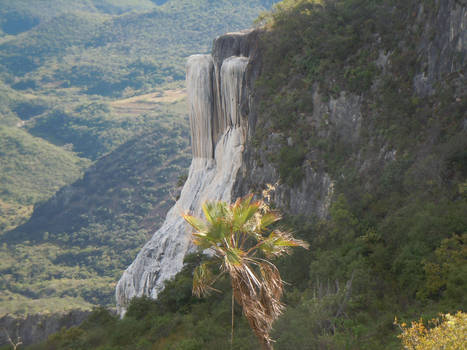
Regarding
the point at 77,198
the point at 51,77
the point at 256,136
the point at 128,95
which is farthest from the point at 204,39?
the point at 256,136

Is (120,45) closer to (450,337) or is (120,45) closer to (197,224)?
(197,224)

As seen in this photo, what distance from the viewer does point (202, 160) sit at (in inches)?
1009

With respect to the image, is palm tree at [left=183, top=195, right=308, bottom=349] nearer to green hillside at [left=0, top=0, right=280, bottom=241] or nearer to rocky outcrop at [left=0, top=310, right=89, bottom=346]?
rocky outcrop at [left=0, top=310, right=89, bottom=346]

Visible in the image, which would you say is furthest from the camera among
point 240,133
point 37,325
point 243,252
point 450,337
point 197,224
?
point 37,325

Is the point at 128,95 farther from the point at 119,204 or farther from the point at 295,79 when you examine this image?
the point at 295,79

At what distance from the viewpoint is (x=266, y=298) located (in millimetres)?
8000

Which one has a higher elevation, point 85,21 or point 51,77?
point 85,21

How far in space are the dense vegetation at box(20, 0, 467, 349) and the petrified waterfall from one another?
8.55ft

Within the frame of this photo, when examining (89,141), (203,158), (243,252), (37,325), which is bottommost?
(89,141)

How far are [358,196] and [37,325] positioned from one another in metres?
19.0

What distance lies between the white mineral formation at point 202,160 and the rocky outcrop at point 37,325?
2385 mm

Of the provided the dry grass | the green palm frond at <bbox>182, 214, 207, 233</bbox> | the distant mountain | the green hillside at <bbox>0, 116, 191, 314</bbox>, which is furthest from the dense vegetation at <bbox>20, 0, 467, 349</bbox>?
the distant mountain

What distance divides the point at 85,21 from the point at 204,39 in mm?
56103

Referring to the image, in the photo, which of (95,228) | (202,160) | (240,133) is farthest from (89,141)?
(240,133)
